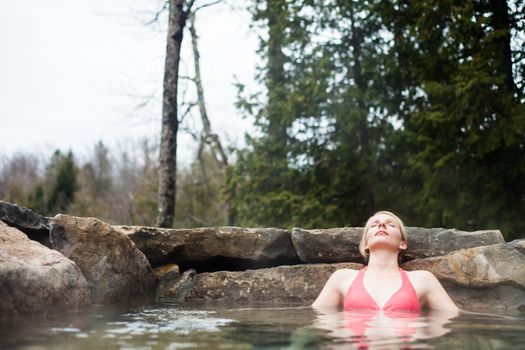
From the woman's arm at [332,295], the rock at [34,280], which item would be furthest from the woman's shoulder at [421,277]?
the rock at [34,280]

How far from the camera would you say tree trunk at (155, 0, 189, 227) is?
831 centimetres

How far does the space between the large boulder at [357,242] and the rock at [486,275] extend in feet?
0.89

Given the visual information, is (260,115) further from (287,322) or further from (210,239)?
(287,322)

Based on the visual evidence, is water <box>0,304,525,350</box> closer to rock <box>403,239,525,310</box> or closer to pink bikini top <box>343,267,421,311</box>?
pink bikini top <box>343,267,421,311</box>

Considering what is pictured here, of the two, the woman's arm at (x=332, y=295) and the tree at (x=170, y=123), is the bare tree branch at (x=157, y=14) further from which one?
the woman's arm at (x=332, y=295)

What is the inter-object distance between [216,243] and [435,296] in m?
2.10

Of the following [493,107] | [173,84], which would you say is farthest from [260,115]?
[493,107]

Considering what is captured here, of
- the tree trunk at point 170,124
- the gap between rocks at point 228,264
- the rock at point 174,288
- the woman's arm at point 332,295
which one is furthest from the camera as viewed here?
the tree trunk at point 170,124

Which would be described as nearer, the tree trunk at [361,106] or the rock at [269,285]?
the rock at [269,285]

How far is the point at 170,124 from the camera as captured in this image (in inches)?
336

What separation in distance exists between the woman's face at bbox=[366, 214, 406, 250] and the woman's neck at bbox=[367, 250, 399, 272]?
0.21 ft

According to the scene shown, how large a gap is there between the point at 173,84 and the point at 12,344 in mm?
6942

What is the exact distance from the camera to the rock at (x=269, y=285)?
4625 millimetres

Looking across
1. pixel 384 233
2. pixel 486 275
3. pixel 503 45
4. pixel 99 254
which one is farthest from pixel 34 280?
pixel 503 45
